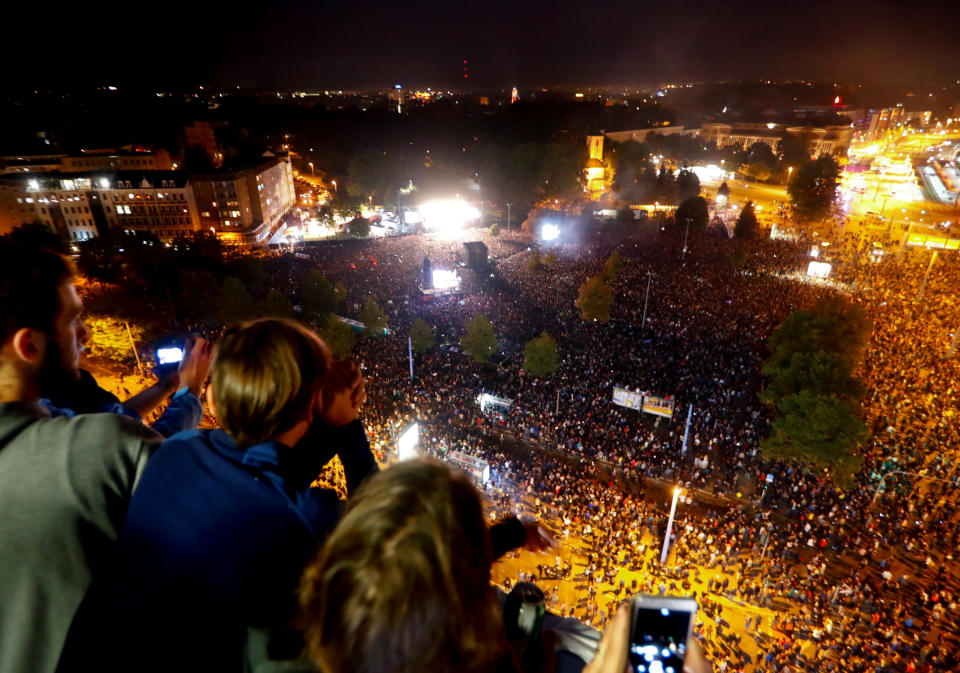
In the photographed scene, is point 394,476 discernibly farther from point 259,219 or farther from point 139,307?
point 259,219

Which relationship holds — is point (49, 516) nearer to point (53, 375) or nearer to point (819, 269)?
point (53, 375)

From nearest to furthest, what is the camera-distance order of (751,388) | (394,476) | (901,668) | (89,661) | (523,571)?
1. (394,476)
2. (89,661)
3. (901,668)
4. (523,571)
5. (751,388)

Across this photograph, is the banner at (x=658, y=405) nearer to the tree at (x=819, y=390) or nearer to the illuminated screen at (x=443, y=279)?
the tree at (x=819, y=390)

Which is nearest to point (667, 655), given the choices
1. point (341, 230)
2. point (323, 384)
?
point (323, 384)

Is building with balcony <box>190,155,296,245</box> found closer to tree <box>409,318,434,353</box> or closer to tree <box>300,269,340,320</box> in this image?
tree <box>300,269,340,320</box>

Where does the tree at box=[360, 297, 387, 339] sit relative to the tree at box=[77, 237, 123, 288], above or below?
below

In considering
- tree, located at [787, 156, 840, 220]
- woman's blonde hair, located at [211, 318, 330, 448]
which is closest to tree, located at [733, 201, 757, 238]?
tree, located at [787, 156, 840, 220]

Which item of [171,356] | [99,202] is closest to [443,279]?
[171,356]
